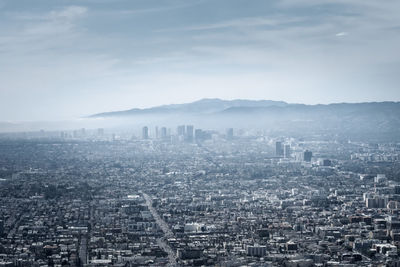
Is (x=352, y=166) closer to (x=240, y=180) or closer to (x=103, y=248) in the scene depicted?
(x=240, y=180)

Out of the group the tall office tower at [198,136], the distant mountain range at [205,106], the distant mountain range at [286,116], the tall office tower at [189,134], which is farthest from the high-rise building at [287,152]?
the distant mountain range at [205,106]

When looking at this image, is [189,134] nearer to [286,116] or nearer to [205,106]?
[286,116]

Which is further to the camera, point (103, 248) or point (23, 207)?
point (23, 207)

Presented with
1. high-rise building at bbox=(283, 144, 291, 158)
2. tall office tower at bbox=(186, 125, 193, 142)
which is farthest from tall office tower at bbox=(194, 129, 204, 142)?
high-rise building at bbox=(283, 144, 291, 158)

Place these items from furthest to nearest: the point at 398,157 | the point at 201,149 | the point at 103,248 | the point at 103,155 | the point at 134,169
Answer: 1. the point at 201,149
2. the point at 103,155
3. the point at 398,157
4. the point at 134,169
5. the point at 103,248

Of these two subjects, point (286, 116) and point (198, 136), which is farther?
point (286, 116)

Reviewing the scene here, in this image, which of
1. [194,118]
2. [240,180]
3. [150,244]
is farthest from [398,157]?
[194,118]

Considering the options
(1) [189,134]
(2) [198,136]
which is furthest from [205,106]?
(2) [198,136]

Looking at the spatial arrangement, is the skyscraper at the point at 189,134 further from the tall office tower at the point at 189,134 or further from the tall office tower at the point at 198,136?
the tall office tower at the point at 198,136
